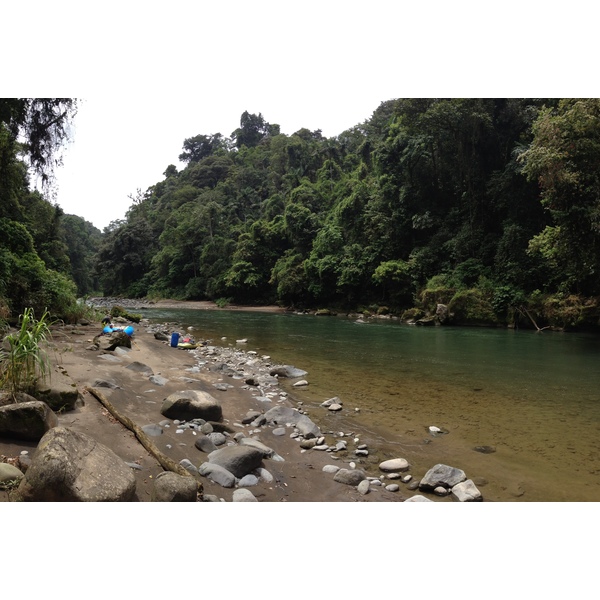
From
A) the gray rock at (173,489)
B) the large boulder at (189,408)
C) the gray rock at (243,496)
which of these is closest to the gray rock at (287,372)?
the large boulder at (189,408)

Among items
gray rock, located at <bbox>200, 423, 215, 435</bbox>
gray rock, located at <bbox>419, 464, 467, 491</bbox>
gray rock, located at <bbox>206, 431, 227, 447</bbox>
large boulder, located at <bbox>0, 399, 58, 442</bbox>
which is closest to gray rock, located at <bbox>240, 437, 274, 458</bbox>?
gray rock, located at <bbox>206, 431, 227, 447</bbox>

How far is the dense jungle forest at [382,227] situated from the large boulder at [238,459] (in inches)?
331

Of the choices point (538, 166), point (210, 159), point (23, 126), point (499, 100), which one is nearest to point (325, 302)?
point (499, 100)

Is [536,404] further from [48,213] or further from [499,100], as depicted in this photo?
[48,213]

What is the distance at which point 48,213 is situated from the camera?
23.8 metres

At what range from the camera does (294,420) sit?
5461 millimetres

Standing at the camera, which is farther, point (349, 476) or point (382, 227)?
point (382, 227)

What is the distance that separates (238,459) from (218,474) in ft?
0.74

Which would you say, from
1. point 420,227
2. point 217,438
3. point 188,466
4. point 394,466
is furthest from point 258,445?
point 420,227

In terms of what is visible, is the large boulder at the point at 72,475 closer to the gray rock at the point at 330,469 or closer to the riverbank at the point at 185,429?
the riverbank at the point at 185,429

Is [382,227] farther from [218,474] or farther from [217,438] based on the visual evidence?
[218,474]

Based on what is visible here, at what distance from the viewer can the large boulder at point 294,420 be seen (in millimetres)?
5113

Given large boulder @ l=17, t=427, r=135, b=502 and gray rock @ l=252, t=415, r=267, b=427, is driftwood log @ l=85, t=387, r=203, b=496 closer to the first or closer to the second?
large boulder @ l=17, t=427, r=135, b=502

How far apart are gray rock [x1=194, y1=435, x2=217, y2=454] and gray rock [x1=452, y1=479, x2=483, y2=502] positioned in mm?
2335
